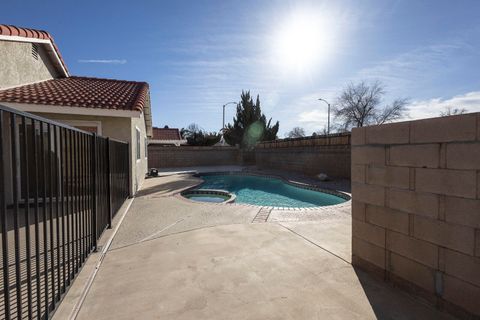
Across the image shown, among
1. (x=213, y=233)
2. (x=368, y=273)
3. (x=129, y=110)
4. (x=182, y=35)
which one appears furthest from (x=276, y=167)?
(x=368, y=273)

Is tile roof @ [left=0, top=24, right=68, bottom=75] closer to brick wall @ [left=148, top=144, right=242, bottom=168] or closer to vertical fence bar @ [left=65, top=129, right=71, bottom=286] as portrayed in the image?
vertical fence bar @ [left=65, top=129, right=71, bottom=286]

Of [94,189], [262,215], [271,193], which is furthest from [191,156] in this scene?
[94,189]

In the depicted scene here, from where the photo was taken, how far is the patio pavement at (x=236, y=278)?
2697mm

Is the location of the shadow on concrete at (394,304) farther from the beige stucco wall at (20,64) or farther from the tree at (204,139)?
the tree at (204,139)

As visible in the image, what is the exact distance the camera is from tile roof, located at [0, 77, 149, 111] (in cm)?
757

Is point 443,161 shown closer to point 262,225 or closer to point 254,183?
point 262,225

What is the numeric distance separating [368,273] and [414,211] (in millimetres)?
1137

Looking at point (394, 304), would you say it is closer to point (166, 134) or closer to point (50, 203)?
point (50, 203)

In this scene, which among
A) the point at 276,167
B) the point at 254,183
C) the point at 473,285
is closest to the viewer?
the point at 473,285

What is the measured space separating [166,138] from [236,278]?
30.6 metres

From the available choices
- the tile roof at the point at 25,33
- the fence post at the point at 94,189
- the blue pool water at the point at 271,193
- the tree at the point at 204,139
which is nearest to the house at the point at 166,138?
the tree at the point at 204,139

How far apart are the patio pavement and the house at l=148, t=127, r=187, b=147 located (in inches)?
1052

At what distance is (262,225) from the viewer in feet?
18.5

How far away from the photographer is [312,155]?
633 inches
